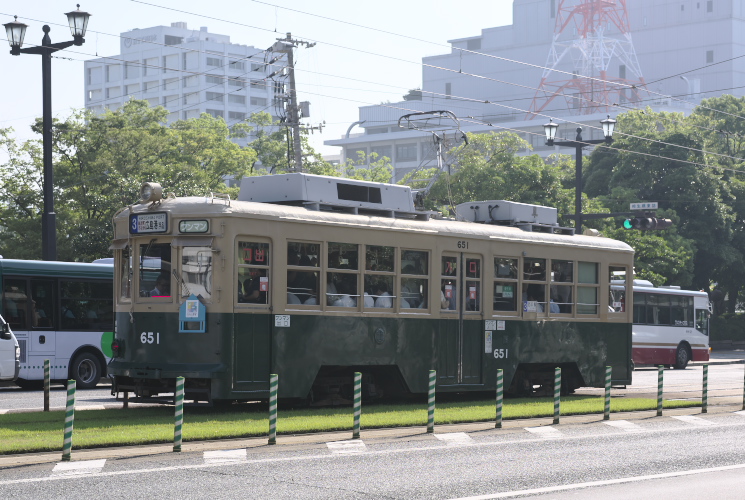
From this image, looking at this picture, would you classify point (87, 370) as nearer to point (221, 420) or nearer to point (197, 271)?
point (197, 271)

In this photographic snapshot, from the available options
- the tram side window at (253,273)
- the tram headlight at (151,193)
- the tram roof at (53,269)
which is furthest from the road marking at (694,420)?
the tram roof at (53,269)

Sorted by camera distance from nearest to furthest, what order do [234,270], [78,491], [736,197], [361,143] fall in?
[78,491] < [234,270] < [736,197] < [361,143]

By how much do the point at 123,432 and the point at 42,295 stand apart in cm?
1054

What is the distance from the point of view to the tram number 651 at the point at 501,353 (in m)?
19.9

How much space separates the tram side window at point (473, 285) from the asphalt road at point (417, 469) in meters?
4.64

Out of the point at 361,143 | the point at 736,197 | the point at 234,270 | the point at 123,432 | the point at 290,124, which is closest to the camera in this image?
the point at 123,432

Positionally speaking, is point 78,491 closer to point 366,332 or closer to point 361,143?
point 366,332

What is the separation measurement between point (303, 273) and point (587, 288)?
7590 millimetres

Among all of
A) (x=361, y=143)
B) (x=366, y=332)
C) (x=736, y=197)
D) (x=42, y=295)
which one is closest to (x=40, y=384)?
(x=42, y=295)

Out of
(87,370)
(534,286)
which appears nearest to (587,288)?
(534,286)

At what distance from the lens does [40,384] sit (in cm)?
2433

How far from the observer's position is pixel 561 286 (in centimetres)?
2152

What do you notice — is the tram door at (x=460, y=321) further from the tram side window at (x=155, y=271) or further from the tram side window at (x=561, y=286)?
the tram side window at (x=155, y=271)

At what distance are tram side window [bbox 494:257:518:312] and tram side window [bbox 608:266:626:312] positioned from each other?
10.5 feet
